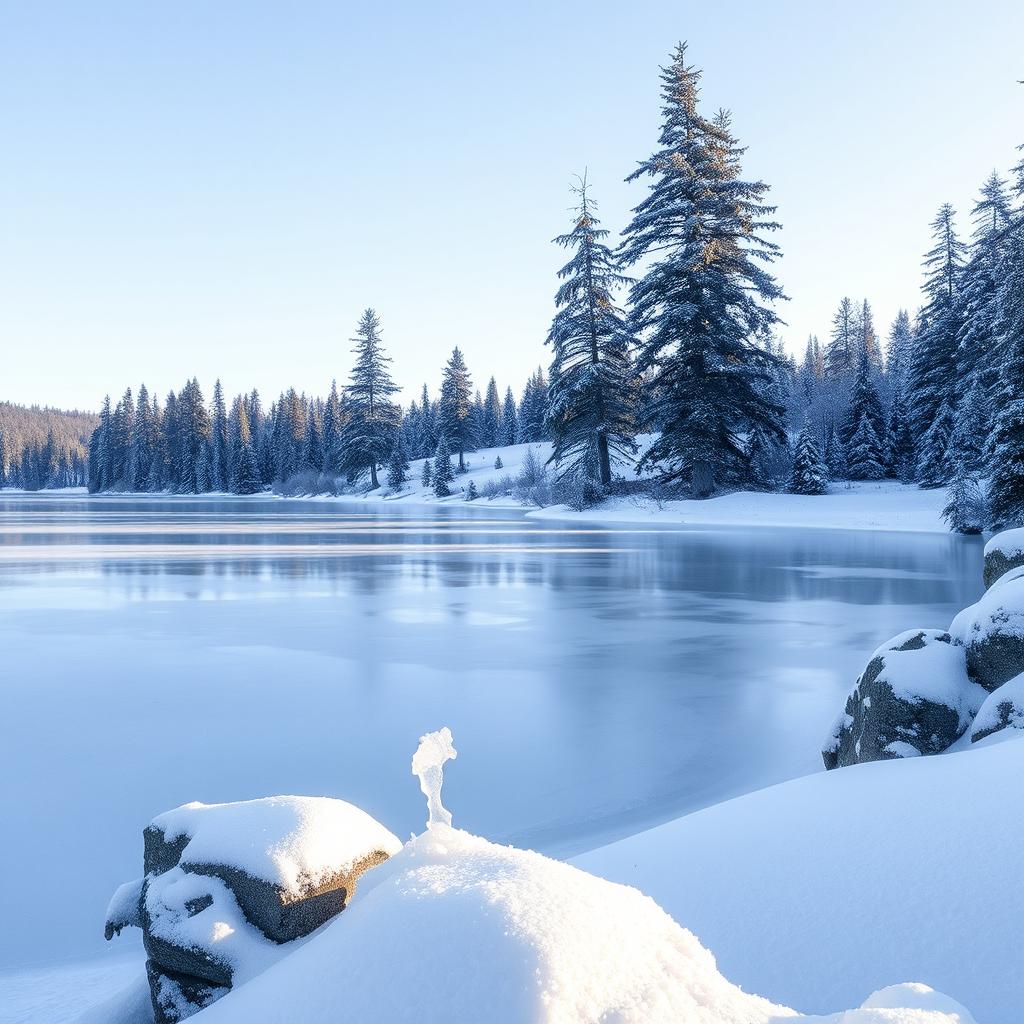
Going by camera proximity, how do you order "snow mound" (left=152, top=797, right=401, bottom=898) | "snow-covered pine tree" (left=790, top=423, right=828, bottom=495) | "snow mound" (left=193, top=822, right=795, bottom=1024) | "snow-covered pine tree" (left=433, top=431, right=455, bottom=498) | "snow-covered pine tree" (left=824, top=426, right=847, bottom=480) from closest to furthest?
1. "snow mound" (left=193, top=822, right=795, bottom=1024)
2. "snow mound" (left=152, top=797, right=401, bottom=898)
3. "snow-covered pine tree" (left=790, top=423, right=828, bottom=495)
4. "snow-covered pine tree" (left=824, top=426, right=847, bottom=480)
5. "snow-covered pine tree" (left=433, top=431, right=455, bottom=498)

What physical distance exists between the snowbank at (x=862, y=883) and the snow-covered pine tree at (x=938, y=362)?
30.4m

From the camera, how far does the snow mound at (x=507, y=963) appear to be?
1483 millimetres

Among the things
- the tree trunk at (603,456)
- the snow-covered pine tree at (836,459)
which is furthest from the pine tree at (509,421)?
the tree trunk at (603,456)

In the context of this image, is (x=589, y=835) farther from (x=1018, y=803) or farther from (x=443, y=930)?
(x=443, y=930)

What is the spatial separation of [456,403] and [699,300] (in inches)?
1661

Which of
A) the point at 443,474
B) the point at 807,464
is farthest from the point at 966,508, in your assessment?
the point at 443,474

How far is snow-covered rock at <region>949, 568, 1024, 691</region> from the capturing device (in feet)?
14.6

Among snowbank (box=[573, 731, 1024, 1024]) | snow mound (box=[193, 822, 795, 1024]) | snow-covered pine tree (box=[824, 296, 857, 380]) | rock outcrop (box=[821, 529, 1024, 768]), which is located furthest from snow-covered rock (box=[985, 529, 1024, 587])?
snow-covered pine tree (box=[824, 296, 857, 380])

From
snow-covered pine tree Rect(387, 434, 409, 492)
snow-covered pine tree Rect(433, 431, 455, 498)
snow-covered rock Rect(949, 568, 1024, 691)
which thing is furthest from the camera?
snow-covered pine tree Rect(387, 434, 409, 492)

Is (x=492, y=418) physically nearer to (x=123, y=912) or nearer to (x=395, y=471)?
(x=395, y=471)

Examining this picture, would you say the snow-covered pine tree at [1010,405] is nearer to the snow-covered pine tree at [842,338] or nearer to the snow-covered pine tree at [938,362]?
the snow-covered pine tree at [938,362]

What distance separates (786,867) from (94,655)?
298 inches

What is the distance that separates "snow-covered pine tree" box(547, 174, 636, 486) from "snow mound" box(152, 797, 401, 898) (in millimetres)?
31316

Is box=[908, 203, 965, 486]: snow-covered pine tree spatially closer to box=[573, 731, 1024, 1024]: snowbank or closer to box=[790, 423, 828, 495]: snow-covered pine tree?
box=[790, 423, 828, 495]: snow-covered pine tree
